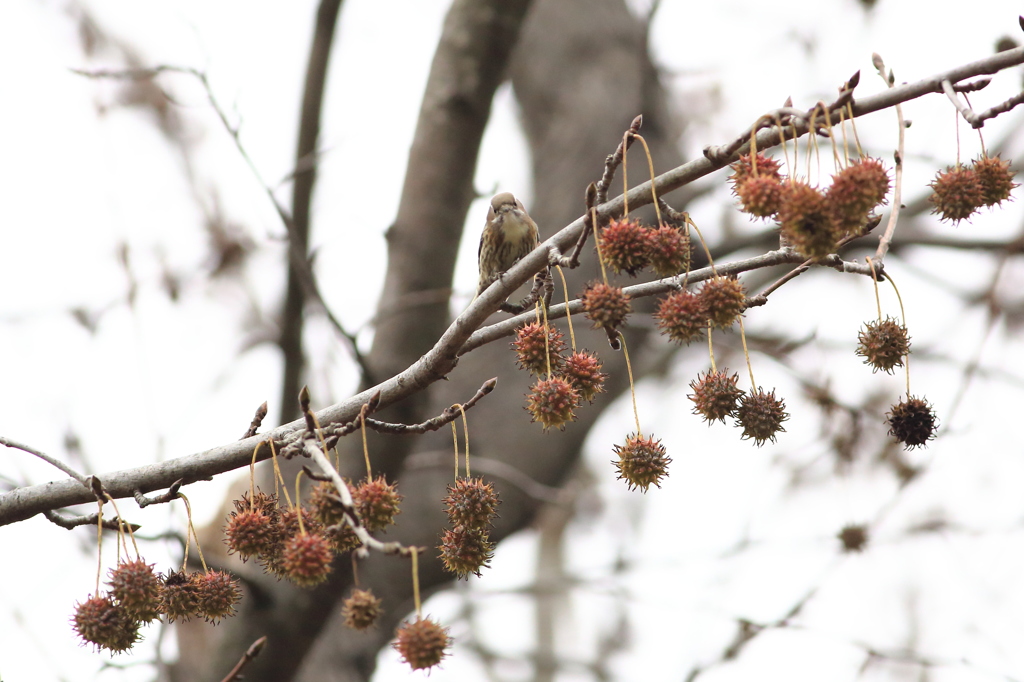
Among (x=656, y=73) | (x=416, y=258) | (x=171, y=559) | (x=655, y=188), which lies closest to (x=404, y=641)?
(x=655, y=188)

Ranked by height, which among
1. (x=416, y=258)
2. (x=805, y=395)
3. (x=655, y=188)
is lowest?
(x=655, y=188)

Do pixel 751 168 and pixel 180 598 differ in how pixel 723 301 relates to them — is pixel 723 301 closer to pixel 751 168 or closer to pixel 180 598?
pixel 751 168

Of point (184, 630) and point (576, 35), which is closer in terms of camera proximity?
point (184, 630)

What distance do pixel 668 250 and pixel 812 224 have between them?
0.37 meters

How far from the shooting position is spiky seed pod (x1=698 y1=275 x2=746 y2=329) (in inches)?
92.1

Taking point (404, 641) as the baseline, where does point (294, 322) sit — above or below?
above

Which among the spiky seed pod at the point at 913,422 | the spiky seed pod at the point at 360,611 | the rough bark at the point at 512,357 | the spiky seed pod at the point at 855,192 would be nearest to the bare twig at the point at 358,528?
the spiky seed pod at the point at 360,611

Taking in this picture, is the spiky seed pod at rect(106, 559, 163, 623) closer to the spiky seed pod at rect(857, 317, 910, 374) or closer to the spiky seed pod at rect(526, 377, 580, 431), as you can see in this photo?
the spiky seed pod at rect(526, 377, 580, 431)

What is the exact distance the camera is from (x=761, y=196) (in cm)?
226

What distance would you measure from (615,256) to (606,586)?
6.41 metres

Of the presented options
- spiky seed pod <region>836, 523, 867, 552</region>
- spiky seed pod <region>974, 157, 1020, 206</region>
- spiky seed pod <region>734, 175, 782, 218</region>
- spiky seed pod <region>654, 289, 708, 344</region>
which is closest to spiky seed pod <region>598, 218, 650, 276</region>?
spiky seed pod <region>654, 289, 708, 344</region>

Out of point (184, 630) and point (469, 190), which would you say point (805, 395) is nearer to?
point (469, 190)

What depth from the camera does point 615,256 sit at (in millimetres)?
2318

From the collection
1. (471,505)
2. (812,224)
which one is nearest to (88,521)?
(471,505)
